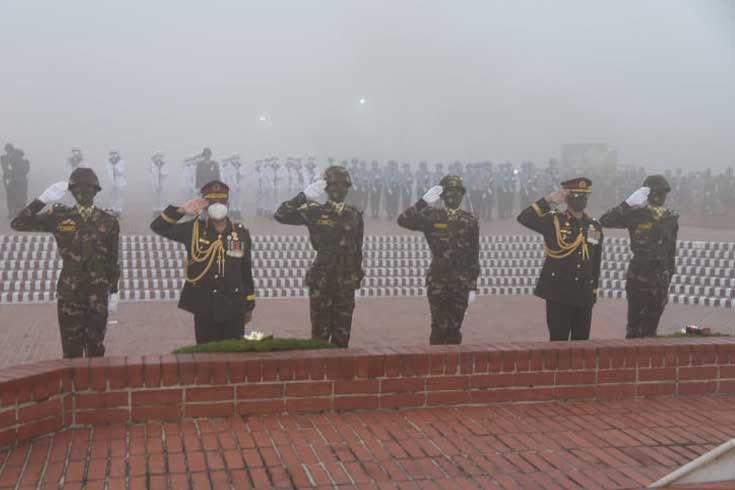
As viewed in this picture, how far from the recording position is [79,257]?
5.06 m

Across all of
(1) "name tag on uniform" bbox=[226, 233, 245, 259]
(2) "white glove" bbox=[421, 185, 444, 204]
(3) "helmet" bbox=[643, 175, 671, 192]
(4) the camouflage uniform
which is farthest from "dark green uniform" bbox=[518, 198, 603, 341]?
(1) "name tag on uniform" bbox=[226, 233, 245, 259]

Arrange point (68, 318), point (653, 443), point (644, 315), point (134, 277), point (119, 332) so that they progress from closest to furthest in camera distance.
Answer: point (653, 443) → point (68, 318) → point (644, 315) → point (119, 332) → point (134, 277)

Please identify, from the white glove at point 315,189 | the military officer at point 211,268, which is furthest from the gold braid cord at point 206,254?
the white glove at point 315,189

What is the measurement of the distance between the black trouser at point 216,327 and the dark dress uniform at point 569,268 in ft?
8.58

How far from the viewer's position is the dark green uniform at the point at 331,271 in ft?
19.2

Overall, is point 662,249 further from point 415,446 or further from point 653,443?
point 415,446

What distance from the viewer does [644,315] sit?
22.5 feet

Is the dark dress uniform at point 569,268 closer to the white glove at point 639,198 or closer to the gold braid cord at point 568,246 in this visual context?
the gold braid cord at point 568,246

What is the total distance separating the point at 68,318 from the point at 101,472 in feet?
7.87

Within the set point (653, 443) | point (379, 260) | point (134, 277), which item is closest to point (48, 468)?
point (653, 443)

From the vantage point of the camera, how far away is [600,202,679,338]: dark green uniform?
6.73 metres

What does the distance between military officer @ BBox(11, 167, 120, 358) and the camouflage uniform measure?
272cm

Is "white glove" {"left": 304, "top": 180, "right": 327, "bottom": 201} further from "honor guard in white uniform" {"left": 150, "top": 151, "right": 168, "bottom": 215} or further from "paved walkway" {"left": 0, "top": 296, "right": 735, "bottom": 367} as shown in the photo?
"honor guard in white uniform" {"left": 150, "top": 151, "right": 168, "bottom": 215}

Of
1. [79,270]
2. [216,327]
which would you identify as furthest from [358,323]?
[79,270]
